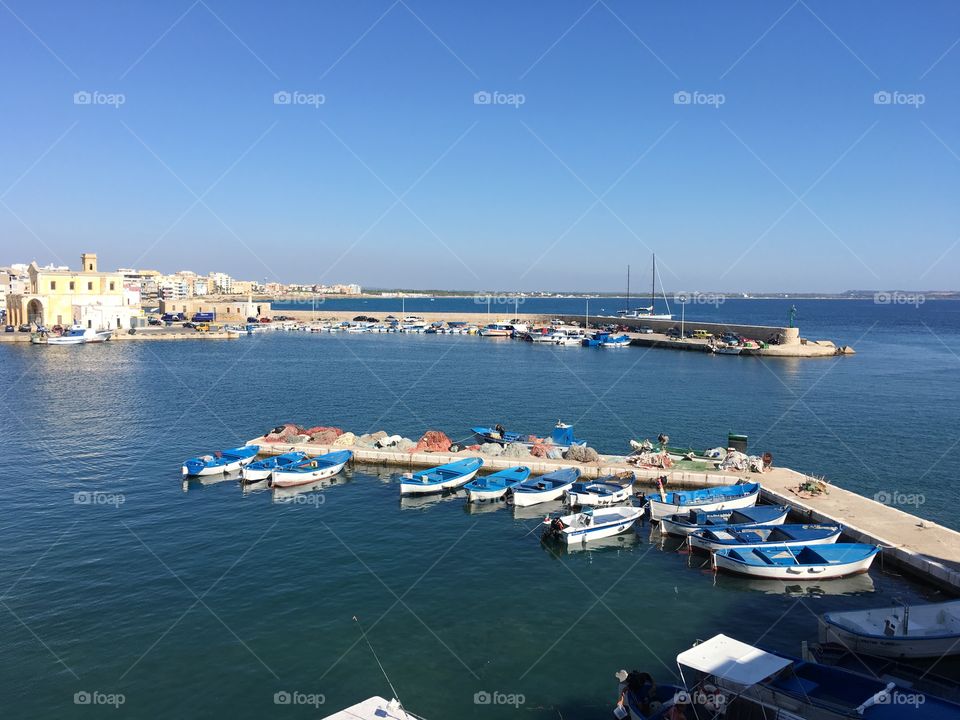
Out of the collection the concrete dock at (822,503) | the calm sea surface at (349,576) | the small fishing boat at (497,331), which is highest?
the small fishing boat at (497,331)

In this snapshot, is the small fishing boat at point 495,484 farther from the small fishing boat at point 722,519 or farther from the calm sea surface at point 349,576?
the small fishing boat at point 722,519

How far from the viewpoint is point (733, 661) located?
12266 mm

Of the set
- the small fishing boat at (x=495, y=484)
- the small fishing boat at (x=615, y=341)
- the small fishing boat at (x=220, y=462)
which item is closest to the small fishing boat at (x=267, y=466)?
the small fishing boat at (x=220, y=462)

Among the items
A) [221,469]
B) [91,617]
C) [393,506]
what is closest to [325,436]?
[221,469]

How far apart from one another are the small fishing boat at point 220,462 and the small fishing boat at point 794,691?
2257 cm

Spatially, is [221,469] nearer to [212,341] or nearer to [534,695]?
[534,695]

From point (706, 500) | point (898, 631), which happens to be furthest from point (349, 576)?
point (898, 631)

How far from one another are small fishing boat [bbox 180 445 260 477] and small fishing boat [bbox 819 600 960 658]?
78.2 feet

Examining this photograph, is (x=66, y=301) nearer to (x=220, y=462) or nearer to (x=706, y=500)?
(x=220, y=462)

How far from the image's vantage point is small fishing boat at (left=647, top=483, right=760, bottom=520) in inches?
915

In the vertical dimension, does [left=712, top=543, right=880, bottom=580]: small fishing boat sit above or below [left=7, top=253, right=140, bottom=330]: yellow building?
below

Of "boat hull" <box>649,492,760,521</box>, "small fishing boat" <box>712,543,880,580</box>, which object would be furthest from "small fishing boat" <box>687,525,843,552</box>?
"boat hull" <box>649,492,760,521</box>

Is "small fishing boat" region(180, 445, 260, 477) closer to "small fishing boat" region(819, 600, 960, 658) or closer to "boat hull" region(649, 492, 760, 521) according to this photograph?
"boat hull" region(649, 492, 760, 521)

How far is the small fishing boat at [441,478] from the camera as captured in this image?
86.3 feet
